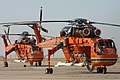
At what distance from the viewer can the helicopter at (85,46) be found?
84.4 feet

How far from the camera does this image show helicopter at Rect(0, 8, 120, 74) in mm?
25719

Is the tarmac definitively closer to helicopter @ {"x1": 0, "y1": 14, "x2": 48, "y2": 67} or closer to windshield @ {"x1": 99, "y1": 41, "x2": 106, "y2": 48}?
windshield @ {"x1": 99, "y1": 41, "x2": 106, "y2": 48}

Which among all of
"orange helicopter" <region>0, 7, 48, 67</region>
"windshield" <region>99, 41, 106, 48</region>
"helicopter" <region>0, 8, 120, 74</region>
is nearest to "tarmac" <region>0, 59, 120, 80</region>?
"helicopter" <region>0, 8, 120, 74</region>

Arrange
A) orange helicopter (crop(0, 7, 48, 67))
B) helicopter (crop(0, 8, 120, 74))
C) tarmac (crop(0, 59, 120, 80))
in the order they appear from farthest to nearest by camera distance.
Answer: orange helicopter (crop(0, 7, 48, 67)), helicopter (crop(0, 8, 120, 74)), tarmac (crop(0, 59, 120, 80))

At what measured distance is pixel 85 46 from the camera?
27328mm

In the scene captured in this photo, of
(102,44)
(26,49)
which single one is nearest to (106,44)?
(102,44)

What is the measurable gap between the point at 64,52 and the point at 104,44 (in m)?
4.83

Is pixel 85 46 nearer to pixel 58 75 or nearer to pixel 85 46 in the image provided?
pixel 85 46

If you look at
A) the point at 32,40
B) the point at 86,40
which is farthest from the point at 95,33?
the point at 32,40

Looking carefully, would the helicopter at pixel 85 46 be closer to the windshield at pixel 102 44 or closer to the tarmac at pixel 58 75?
the windshield at pixel 102 44

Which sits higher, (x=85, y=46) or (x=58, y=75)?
(x=85, y=46)

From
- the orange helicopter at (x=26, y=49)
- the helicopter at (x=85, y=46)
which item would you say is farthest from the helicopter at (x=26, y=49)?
the helicopter at (x=85, y=46)

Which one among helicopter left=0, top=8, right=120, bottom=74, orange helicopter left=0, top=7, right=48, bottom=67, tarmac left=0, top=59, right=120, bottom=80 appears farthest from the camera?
orange helicopter left=0, top=7, right=48, bottom=67

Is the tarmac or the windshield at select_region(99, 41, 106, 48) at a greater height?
the windshield at select_region(99, 41, 106, 48)
